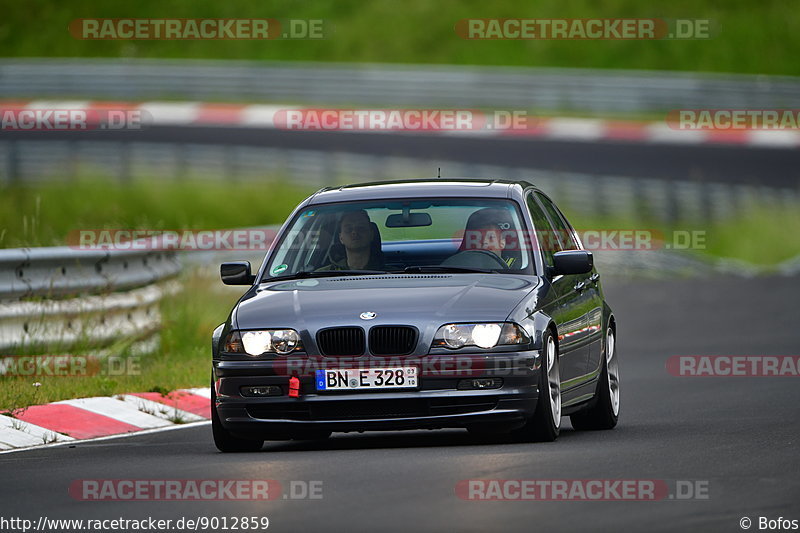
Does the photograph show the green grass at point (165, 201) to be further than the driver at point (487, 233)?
Yes

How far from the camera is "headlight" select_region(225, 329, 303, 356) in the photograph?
10.3 metres

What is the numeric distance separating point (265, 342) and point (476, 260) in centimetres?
155

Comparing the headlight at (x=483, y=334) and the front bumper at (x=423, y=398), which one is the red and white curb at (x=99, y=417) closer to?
the front bumper at (x=423, y=398)

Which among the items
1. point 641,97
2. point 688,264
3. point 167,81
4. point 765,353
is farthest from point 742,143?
point 765,353

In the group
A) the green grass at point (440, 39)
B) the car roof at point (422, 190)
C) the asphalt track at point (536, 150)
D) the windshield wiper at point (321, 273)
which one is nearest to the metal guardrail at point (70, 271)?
the car roof at point (422, 190)

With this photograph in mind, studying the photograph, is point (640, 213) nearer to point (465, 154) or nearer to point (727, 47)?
point (465, 154)

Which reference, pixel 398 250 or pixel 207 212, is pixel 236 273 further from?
pixel 207 212

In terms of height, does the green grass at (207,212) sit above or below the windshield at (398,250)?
below

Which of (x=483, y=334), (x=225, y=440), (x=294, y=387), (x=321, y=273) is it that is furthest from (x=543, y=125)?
(x=294, y=387)

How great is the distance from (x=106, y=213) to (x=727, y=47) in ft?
92.3

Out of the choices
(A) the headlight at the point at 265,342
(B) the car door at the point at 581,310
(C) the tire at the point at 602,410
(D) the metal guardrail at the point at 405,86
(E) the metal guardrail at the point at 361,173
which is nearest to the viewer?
(A) the headlight at the point at 265,342

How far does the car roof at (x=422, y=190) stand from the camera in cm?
1166

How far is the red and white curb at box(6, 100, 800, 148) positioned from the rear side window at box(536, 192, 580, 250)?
88.9ft

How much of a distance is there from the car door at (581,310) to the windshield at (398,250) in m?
0.48
